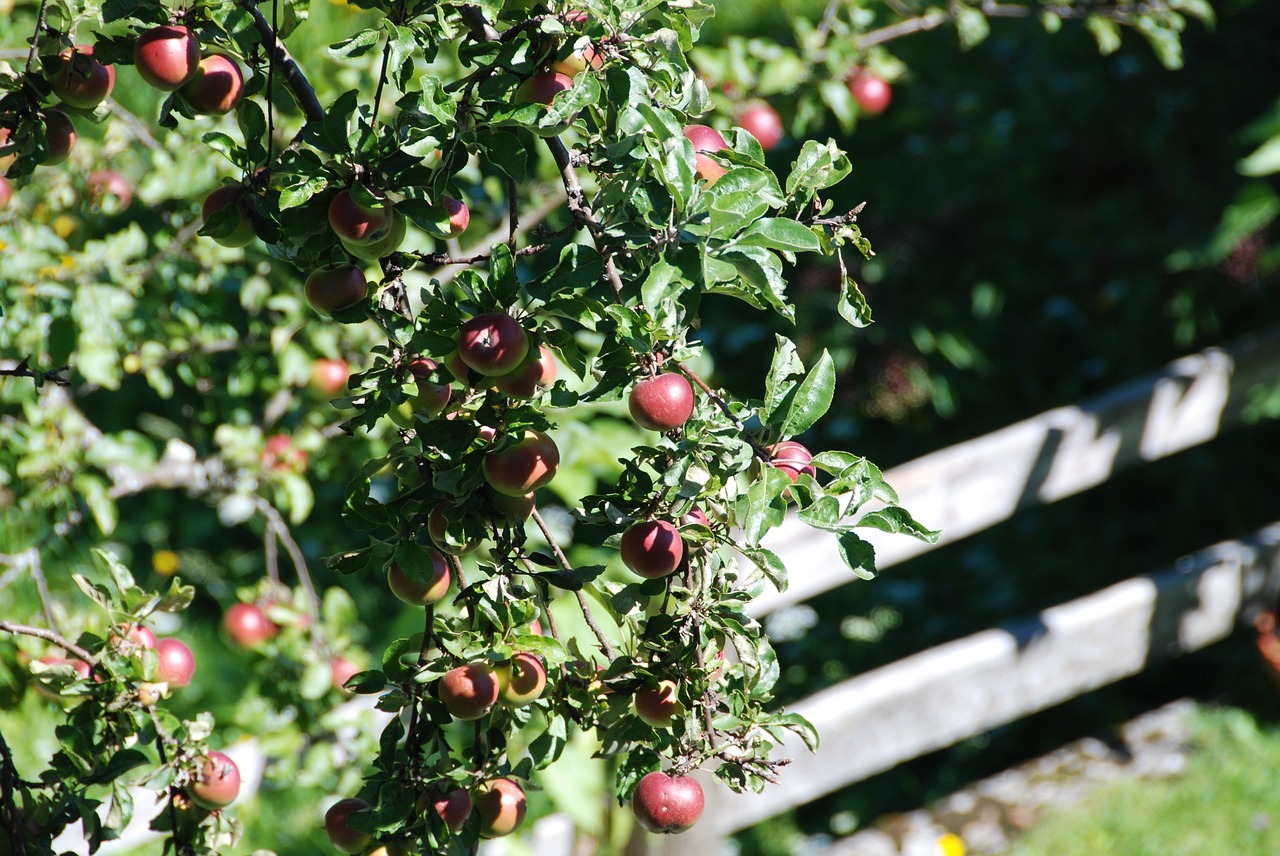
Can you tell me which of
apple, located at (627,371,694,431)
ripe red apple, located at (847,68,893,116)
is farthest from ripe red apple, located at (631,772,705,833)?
ripe red apple, located at (847,68,893,116)

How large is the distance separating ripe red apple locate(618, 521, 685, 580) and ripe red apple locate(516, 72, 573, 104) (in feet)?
0.83

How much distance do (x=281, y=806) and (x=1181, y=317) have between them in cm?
202

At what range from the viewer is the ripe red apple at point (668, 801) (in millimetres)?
713

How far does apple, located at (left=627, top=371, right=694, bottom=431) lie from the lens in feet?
2.14

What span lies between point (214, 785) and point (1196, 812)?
1.99 meters

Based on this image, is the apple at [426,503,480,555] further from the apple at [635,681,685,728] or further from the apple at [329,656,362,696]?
the apple at [329,656,362,696]

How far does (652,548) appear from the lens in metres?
0.68

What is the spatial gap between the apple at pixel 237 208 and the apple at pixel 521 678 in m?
0.33

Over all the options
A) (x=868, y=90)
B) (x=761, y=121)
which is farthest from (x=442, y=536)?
(x=868, y=90)

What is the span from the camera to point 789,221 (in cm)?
64

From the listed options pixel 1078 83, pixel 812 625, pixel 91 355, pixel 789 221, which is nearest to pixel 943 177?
pixel 1078 83

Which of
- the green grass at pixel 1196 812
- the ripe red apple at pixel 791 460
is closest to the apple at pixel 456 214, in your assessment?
the ripe red apple at pixel 791 460

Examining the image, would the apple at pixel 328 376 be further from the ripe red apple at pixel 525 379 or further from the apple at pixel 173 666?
the ripe red apple at pixel 525 379

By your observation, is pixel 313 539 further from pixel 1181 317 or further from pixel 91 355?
pixel 1181 317
